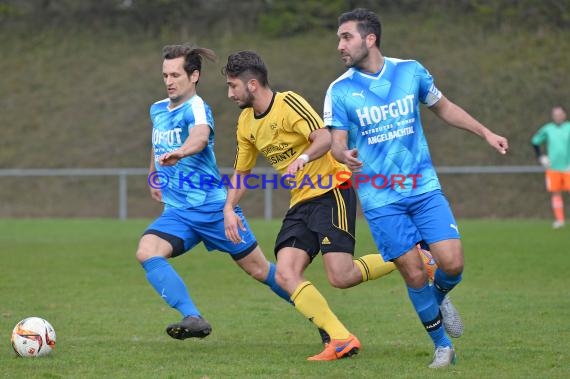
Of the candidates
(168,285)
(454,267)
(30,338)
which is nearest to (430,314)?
(454,267)

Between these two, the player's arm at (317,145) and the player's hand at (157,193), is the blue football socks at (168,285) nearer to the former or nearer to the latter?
the player's hand at (157,193)

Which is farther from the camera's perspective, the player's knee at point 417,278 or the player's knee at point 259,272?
the player's knee at point 259,272

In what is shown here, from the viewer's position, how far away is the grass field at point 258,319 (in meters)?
6.11

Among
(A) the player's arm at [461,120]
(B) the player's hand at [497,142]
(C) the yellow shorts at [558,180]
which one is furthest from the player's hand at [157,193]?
(C) the yellow shorts at [558,180]

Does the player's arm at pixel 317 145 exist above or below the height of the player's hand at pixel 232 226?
above

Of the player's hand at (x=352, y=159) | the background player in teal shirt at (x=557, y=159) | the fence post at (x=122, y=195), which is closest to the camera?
the player's hand at (x=352, y=159)

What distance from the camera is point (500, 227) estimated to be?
19.3 m

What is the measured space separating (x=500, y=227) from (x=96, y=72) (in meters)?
16.9

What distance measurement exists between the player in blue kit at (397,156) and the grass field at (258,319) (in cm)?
59

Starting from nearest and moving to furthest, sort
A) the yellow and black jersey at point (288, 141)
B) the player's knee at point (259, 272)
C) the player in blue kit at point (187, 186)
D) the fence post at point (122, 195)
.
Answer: the yellow and black jersey at point (288, 141) < the player in blue kit at point (187, 186) < the player's knee at point (259, 272) < the fence post at point (122, 195)

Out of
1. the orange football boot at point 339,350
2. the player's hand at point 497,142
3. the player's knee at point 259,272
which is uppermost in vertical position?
the player's hand at point 497,142

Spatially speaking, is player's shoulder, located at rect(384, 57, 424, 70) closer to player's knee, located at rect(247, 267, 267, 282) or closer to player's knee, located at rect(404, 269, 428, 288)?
player's knee, located at rect(404, 269, 428, 288)

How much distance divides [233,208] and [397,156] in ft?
4.27

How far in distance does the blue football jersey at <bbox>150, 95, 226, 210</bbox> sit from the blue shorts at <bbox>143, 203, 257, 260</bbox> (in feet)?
0.22
